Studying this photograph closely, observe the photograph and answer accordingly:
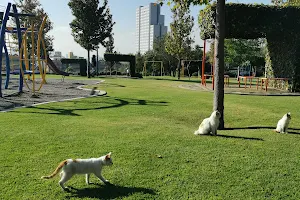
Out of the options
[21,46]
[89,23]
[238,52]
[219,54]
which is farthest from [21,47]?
[238,52]

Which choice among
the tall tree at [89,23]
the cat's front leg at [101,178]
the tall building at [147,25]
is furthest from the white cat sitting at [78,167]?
the tall building at [147,25]

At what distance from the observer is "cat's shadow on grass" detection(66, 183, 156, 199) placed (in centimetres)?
404

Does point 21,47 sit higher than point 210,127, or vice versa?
point 21,47

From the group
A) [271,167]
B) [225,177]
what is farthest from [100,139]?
[271,167]

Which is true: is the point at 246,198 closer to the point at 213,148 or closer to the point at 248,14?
the point at 213,148

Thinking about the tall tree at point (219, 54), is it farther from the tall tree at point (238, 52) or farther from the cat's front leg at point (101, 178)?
the tall tree at point (238, 52)

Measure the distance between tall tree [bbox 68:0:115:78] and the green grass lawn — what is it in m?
24.9

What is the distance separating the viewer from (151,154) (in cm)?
569

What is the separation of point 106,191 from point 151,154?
5.40 ft

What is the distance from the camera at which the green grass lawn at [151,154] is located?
13.9 ft

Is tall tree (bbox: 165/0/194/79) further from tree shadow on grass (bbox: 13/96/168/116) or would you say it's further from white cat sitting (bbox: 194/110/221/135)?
white cat sitting (bbox: 194/110/221/135)

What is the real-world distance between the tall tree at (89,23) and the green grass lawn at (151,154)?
81.6 ft

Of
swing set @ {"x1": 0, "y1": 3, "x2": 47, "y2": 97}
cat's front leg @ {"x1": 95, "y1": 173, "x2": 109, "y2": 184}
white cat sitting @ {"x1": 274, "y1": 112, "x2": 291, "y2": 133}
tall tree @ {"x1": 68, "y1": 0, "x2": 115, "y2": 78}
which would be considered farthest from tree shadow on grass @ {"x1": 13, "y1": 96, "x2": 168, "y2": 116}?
tall tree @ {"x1": 68, "y1": 0, "x2": 115, "y2": 78}

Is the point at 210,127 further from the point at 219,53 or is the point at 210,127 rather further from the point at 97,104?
the point at 97,104
